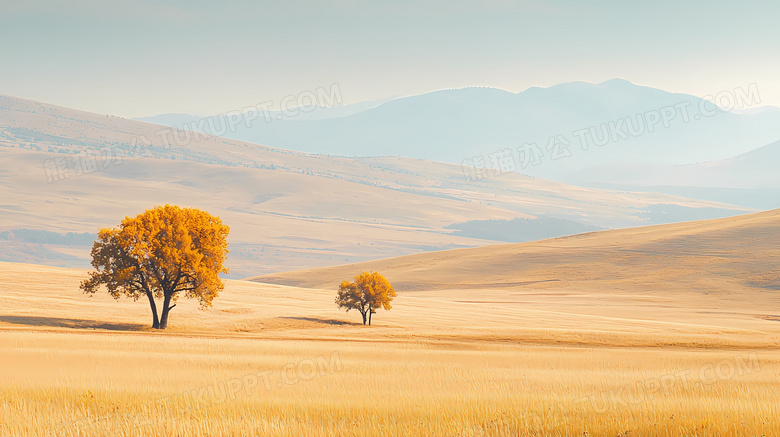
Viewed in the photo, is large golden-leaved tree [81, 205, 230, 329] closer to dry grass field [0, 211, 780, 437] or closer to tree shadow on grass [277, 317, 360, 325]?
dry grass field [0, 211, 780, 437]

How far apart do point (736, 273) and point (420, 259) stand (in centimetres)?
9002

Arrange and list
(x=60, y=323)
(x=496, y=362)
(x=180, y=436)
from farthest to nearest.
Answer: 1. (x=60, y=323)
2. (x=496, y=362)
3. (x=180, y=436)

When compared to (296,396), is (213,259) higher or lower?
higher

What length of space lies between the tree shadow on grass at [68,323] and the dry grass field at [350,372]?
4.8 inches

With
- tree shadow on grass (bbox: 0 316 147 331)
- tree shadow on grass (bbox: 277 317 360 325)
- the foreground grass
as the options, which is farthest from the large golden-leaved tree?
the foreground grass

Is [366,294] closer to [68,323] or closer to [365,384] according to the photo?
[68,323]

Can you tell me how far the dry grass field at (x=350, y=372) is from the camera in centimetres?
1060

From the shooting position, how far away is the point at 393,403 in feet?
43.3

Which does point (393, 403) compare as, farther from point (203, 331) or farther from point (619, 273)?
point (619, 273)

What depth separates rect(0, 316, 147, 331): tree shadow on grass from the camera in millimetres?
41844

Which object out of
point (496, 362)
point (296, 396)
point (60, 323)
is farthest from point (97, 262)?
point (296, 396)

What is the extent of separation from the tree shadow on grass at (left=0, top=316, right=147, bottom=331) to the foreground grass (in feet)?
42.0

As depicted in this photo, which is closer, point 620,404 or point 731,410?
point 731,410

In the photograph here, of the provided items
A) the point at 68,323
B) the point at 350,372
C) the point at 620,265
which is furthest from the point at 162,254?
the point at 620,265
